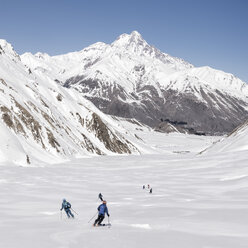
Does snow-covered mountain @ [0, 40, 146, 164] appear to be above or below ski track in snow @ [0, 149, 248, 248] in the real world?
above

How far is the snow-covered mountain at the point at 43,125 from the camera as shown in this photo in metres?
71.5

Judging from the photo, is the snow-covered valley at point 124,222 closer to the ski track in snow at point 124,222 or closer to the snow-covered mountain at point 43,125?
the ski track in snow at point 124,222

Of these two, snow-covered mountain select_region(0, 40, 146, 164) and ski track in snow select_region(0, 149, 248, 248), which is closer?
ski track in snow select_region(0, 149, 248, 248)

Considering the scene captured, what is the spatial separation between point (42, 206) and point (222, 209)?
36.2 ft

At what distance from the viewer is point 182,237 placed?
13.4 m

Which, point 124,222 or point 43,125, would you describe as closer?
point 124,222

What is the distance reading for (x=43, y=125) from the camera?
88625 millimetres

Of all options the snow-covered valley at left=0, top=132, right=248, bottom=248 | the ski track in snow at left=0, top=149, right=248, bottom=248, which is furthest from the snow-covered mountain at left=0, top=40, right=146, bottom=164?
the snow-covered valley at left=0, top=132, right=248, bottom=248

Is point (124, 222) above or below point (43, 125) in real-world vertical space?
below

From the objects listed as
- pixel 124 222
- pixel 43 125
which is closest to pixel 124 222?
pixel 124 222

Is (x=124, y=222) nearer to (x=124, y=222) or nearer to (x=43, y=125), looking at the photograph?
(x=124, y=222)

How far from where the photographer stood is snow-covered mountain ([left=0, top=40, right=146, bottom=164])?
71481 millimetres

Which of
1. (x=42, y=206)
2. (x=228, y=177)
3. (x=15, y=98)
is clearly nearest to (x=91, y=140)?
(x=15, y=98)

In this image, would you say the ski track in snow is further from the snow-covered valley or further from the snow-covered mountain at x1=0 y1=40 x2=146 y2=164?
the snow-covered mountain at x1=0 y1=40 x2=146 y2=164
